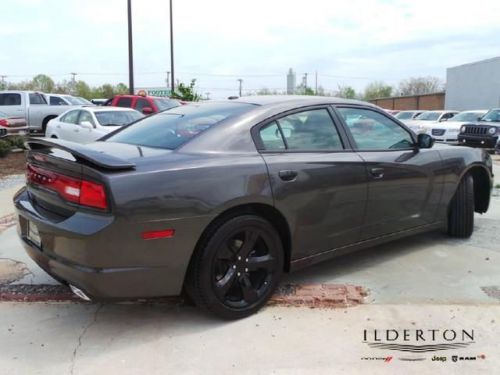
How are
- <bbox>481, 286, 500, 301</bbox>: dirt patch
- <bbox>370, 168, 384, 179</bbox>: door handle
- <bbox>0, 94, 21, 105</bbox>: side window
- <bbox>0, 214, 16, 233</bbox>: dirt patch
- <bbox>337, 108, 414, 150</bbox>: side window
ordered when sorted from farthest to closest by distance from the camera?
<bbox>0, 94, 21, 105</bbox>: side window
<bbox>0, 214, 16, 233</bbox>: dirt patch
<bbox>337, 108, 414, 150</bbox>: side window
<bbox>370, 168, 384, 179</bbox>: door handle
<bbox>481, 286, 500, 301</bbox>: dirt patch

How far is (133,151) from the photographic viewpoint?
3.47 meters

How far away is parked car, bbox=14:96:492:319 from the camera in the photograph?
3.00 m

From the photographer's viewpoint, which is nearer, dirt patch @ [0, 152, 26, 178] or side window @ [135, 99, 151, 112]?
dirt patch @ [0, 152, 26, 178]

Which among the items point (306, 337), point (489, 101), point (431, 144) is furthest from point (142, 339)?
point (489, 101)

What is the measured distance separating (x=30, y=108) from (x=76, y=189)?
16.5 m

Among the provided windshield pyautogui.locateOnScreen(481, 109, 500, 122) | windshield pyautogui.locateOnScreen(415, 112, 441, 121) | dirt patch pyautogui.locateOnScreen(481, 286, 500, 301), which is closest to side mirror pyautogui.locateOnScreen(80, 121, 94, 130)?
dirt patch pyautogui.locateOnScreen(481, 286, 500, 301)

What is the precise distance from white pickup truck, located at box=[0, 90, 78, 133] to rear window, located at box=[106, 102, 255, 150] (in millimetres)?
15103

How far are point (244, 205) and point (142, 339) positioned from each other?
1084 mm

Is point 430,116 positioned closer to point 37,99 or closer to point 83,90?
point 37,99

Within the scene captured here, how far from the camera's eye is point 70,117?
1352cm

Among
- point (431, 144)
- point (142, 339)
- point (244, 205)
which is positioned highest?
point (431, 144)

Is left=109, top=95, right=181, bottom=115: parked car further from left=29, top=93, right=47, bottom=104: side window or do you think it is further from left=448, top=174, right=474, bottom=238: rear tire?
left=448, top=174, right=474, bottom=238: rear tire

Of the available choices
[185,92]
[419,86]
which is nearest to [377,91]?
[419,86]

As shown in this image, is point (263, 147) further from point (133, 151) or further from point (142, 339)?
point (142, 339)
